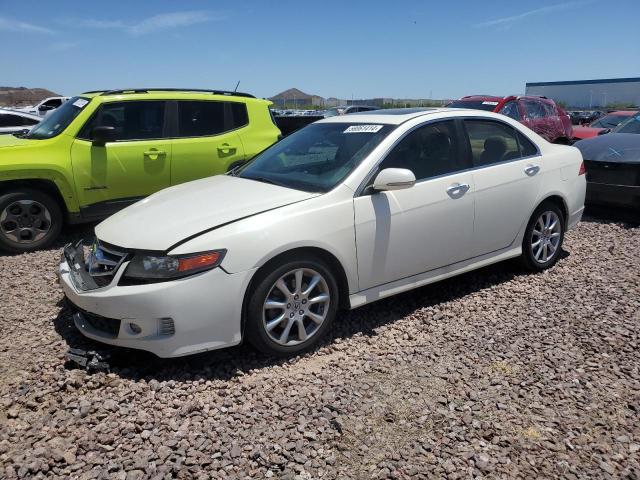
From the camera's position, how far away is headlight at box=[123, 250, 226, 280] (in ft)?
10.8

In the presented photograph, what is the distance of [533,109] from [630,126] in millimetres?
4502

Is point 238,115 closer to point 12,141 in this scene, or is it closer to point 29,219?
point 12,141

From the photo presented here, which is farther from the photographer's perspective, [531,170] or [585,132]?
[585,132]

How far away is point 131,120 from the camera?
6.76 metres

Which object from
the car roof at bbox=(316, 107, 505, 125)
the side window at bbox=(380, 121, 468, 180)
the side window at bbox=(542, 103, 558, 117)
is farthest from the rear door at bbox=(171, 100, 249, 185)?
the side window at bbox=(542, 103, 558, 117)

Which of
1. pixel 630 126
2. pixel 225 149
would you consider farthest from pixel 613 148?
pixel 225 149

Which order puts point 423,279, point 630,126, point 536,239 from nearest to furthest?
point 423,279
point 536,239
point 630,126

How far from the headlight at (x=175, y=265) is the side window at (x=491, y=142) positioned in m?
2.52

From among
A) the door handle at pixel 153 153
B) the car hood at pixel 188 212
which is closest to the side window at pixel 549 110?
the door handle at pixel 153 153

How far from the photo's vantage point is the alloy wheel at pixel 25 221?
604 centimetres

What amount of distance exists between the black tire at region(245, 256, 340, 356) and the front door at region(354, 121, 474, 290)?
293 millimetres

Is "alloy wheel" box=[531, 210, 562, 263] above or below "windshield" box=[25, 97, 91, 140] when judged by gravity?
below

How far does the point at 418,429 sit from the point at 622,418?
1.15m

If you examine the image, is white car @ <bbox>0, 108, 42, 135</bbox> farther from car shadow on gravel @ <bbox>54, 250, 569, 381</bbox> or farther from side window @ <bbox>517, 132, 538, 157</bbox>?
side window @ <bbox>517, 132, 538, 157</bbox>
